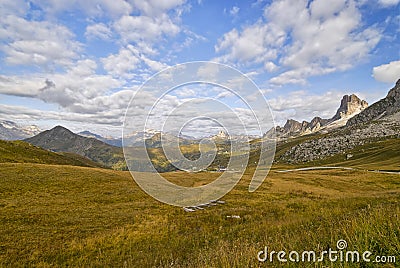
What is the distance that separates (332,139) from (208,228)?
674 feet

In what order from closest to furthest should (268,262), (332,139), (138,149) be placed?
(268,262)
(138,149)
(332,139)

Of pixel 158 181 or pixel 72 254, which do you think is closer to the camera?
pixel 72 254

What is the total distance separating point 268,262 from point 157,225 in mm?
15503

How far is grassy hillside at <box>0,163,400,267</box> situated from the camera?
26.7 ft

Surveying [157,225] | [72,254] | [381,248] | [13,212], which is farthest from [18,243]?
[381,248]

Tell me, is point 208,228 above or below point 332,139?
below

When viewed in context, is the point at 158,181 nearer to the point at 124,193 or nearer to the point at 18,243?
the point at 124,193

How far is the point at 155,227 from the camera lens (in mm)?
20547

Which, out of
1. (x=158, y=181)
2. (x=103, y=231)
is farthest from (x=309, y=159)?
(x=103, y=231)

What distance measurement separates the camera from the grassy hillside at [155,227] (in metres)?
8.14

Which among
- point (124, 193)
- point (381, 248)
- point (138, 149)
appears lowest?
point (124, 193)

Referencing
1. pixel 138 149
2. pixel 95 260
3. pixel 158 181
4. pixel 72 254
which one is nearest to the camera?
pixel 95 260

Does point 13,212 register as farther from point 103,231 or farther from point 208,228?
point 208,228

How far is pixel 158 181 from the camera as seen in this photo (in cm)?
4622
